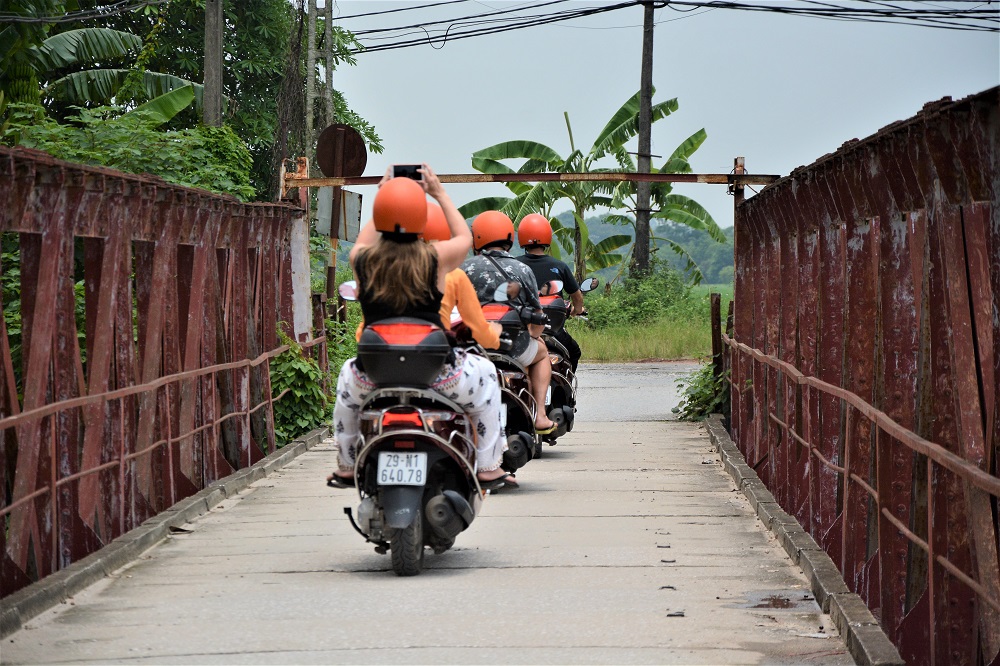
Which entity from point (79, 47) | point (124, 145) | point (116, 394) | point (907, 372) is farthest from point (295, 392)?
point (79, 47)

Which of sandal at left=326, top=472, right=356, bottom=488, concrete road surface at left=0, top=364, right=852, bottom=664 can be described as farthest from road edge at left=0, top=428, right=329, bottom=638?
sandal at left=326, top=472, right=356, bottom=488

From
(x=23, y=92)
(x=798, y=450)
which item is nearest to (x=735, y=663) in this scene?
(x=798, y=450)

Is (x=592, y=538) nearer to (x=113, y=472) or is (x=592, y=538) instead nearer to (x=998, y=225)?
(x=113, y=472)

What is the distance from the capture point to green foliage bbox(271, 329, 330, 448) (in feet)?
43.8

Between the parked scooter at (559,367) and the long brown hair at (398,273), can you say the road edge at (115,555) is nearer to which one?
the long brown hair at (398,273)

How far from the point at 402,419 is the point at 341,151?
927 cm

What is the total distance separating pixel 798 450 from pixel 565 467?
3.07 meters

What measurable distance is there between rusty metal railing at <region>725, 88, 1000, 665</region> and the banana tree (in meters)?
25.7

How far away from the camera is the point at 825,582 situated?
620 centimetres

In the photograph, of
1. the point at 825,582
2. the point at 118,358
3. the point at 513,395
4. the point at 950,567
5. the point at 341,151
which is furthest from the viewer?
the point at 341,151

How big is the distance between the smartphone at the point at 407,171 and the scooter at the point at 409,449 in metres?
0.60

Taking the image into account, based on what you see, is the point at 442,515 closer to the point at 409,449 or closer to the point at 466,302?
the point at 409,449

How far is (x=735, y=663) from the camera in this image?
200 inches

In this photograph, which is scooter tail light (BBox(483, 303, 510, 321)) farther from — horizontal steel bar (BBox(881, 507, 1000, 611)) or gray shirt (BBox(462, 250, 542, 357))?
horizontal steel bar (BBox(881, 507, 1000, 611))
